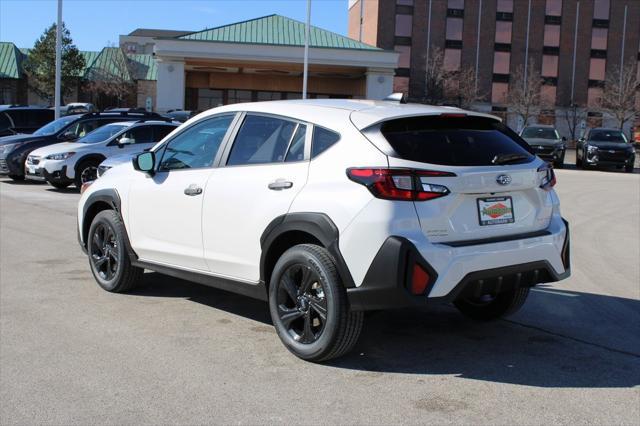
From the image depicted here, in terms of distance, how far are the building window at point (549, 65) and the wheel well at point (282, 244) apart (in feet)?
250

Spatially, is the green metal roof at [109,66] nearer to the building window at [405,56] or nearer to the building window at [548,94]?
the building window at [405,56]

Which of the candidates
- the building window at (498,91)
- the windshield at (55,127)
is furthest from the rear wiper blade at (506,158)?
the building window at (498,91)

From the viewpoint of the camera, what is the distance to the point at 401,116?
4902 mm

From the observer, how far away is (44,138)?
1864 cm

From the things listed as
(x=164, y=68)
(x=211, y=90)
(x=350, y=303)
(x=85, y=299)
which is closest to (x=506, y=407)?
(x=350, y=303)

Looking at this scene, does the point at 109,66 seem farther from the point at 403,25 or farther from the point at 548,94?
the point at 548,94

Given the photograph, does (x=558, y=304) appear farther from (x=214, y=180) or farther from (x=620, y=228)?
(x=620, y=228)

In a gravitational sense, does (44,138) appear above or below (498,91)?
below

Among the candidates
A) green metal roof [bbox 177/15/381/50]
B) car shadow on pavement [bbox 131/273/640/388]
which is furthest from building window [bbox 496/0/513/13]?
car shadow on pavement [bbox 131/273/640/388]

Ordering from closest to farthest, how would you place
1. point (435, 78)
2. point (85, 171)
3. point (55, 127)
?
point (85, 171) → point (55, 127) → point (435, 78)

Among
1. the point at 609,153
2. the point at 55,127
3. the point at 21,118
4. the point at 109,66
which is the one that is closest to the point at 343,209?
the point at 55,127

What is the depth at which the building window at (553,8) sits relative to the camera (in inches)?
2980

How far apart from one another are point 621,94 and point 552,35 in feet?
33.5

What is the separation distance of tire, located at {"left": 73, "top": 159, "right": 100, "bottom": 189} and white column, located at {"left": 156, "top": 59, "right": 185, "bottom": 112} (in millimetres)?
24997
